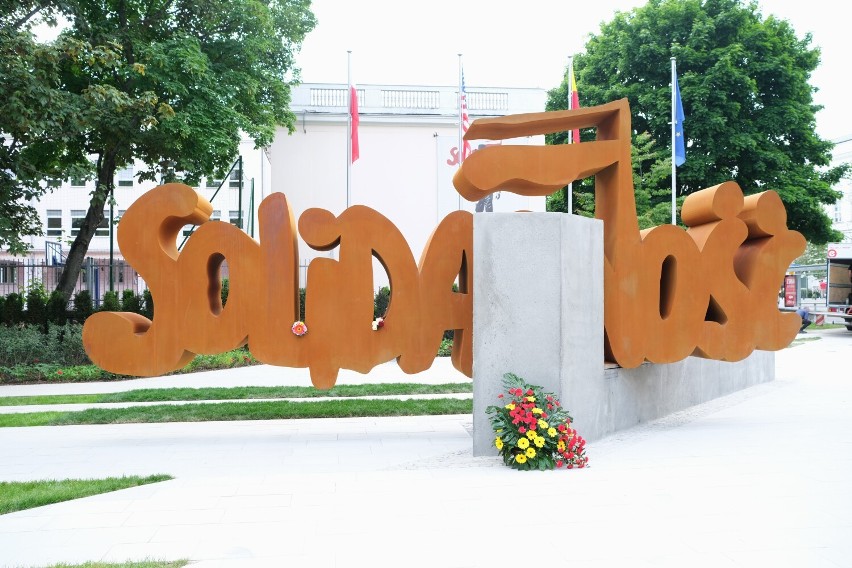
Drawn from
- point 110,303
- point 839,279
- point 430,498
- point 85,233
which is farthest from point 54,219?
point 430,498

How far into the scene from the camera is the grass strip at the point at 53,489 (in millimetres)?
6617

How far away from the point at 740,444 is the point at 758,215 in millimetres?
3576

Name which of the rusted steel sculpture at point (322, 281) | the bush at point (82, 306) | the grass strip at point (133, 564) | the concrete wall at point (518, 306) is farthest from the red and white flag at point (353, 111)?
the grass strip at point (133, 564)

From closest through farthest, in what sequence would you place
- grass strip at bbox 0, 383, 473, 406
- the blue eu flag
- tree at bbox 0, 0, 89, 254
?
grass strip at bbox 0, 383, 473, 406 → tree at bbox 0, 0, 89, 254 → the blue eu flag

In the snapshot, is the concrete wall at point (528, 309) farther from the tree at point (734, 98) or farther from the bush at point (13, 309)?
the tree at point (734, 98)

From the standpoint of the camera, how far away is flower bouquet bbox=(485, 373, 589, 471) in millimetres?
7852

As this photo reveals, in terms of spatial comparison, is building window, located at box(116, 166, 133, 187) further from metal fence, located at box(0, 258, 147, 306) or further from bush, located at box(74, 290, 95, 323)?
bush, located at box(74, 290, 95, 323)

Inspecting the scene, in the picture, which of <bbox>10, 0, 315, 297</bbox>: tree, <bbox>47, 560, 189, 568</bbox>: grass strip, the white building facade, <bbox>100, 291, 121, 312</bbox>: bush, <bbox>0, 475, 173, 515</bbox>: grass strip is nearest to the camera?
<bbox>47, 560, 189, 568</bbox>: grass strip

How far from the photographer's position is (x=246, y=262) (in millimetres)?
9562

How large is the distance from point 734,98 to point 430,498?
1209 inches

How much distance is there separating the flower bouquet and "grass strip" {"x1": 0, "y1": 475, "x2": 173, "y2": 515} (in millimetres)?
3483

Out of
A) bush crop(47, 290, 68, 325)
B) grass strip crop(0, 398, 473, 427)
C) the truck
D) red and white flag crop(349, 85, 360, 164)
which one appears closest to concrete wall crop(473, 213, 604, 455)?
grass strip crop(0, 398, 473, 427)

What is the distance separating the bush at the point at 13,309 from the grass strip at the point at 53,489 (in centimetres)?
1509

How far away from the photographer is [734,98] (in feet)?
107
